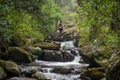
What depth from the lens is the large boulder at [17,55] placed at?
69.3 ft

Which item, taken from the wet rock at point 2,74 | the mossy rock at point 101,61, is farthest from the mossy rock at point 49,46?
the wet rock at point 2,74

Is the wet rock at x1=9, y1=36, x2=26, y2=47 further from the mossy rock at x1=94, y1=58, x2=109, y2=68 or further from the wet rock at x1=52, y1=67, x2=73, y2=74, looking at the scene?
the mossy rock at x1=94, y1=58, x2=109, y2=68

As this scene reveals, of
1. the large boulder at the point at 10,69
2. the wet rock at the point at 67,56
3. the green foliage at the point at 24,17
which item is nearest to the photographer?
the green foliage at the point at 24,17

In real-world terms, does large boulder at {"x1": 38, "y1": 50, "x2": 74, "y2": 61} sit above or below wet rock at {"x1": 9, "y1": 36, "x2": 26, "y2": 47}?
below

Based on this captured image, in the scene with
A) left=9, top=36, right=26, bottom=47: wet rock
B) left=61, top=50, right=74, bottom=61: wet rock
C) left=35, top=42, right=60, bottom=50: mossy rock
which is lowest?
left=61, top=50, right=74, bottom=61: wet rock

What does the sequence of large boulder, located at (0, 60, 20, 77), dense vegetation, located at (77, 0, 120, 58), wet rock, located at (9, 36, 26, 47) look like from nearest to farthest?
dense vegetation, located at (77, 0, 120, 58) → large boulder, located at (0, 60, 20, 77) → wet rock, located at (9, 36, 26, 47)

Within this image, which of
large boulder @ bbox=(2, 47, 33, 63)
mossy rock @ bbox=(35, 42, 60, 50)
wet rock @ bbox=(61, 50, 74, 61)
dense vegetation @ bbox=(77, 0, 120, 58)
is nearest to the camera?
dense vegetation @ bbox=(77, 0, 120, 58)

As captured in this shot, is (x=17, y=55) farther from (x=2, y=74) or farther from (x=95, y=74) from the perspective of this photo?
(x=95, y=74)

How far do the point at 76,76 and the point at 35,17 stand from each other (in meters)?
5.45

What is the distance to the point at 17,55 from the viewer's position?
21.5m

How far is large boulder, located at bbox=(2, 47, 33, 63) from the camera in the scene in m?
21.1

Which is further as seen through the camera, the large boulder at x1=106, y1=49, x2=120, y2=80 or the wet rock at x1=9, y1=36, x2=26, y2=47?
the wet rock at x1=9, y1=36, x2=26, y2=47

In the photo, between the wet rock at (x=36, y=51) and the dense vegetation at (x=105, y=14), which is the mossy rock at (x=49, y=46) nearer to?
the wet rock at (x=36, y=51)

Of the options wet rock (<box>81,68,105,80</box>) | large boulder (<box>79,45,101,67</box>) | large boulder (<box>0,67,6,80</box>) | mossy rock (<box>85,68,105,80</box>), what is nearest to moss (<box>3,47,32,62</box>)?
large boulder (<box>0,67,6,80</box>)
